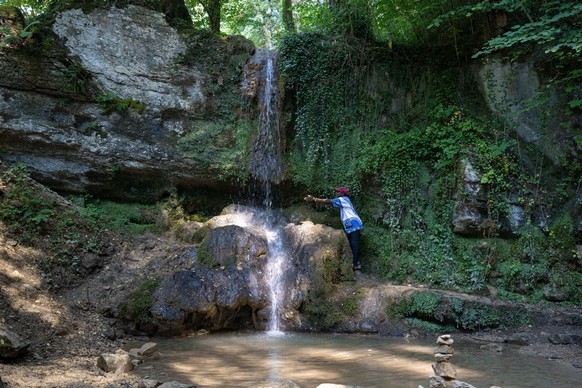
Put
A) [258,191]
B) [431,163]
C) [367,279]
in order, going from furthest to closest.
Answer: [258,191] → [431,163] → [367,279]

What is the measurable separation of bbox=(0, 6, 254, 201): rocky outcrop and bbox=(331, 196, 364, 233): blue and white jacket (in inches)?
110

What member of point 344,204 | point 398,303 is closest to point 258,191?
point 344,204

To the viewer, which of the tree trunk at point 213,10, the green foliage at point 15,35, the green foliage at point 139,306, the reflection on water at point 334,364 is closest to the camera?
the reflection on water at point 334,364

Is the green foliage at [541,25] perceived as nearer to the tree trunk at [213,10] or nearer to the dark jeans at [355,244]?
the dark jeans at [355,244]

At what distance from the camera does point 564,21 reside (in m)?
8.21

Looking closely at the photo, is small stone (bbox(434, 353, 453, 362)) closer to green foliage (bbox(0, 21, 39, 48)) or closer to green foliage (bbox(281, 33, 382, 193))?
green foliage (bbox(281, 33, 382, 193))

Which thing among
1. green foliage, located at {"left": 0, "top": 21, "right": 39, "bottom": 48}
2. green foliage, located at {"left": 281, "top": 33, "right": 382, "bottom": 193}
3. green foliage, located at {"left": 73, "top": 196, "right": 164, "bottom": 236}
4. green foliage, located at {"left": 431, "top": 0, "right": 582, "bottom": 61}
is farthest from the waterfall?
green foliage, located at {"left": 0, "top": 21, "right": 39, "bottom": 48}

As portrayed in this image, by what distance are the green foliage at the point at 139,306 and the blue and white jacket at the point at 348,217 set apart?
4096 mm

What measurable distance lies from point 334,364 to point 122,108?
7.71 meters

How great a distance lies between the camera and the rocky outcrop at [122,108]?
9.56 m

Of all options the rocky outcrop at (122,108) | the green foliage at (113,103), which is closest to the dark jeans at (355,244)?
the rocky outcrop at (122,108)

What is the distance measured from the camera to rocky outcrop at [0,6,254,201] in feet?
31.4

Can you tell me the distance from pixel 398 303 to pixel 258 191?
476 cm

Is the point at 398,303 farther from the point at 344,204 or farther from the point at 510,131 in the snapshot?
the point at 510,131
